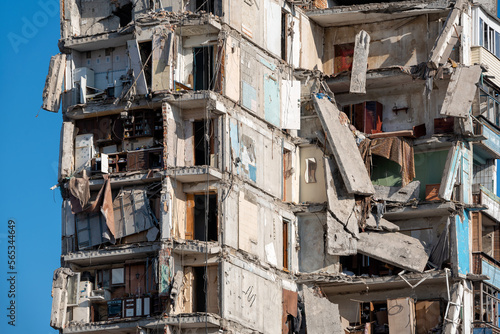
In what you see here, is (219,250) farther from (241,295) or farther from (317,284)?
(317,284)

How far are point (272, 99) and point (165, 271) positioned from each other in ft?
32.3

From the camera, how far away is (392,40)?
65.4 metres

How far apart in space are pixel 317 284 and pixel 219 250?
6.72 metres

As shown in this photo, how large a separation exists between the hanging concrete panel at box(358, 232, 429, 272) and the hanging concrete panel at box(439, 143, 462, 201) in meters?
2.39

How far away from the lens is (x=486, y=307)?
61.9 meters

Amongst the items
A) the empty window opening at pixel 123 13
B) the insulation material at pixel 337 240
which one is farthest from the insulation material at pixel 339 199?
the empty window opening at pixel 123 13

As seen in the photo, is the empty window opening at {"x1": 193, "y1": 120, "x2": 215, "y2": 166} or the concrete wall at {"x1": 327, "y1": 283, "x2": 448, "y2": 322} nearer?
the empty window opening at {"x1": 193, "y1": 120, "x2": 215, "y2": 166}

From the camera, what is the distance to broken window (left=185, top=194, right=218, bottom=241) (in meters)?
57.1

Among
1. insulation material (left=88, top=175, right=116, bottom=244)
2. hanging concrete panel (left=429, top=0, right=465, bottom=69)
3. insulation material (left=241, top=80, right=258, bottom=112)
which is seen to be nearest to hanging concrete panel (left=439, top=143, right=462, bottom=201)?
hanging concrete panel (left=429, top=0, right=465, bottom=69)

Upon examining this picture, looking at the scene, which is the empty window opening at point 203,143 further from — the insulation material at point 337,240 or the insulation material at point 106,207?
the insulation material at point 337,240

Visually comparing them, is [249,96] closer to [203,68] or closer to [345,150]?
[203,68]

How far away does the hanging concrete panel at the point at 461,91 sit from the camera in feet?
202

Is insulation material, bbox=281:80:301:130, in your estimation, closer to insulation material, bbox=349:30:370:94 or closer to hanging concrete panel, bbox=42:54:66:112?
insulation material, bbox=349:30:370:94

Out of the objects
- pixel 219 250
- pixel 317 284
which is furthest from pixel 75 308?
pixel 317 284
